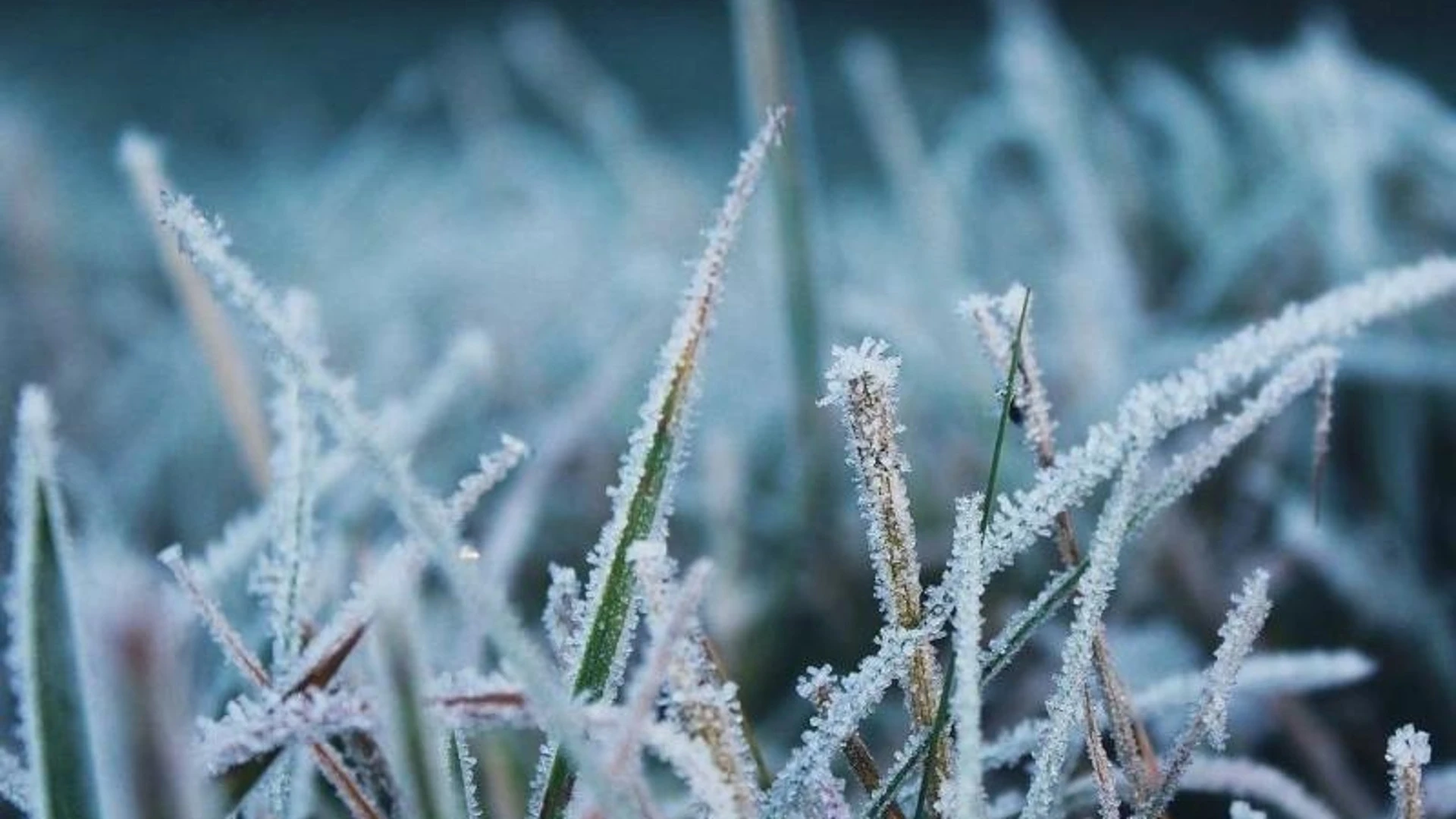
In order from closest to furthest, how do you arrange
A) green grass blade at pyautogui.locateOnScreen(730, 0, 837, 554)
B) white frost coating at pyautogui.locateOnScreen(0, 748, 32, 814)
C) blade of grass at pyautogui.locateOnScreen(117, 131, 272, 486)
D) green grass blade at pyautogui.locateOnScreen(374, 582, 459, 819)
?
green grass blade at pyautogui.locateOnScreen(374, 582, 459, 819)
white frost coating at pyautogui.locateOnScreen(0, 748, 32, 814)
blade of grass at pyautogui.locateOnScreen(117, 131, 272, 486)
green grass blade at pyautogui.locateOnScreen(730, 0, 837, 554)

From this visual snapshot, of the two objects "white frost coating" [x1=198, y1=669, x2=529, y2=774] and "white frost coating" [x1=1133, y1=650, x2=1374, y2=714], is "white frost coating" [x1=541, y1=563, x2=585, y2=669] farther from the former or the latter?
"white frost coating" [x1=1133, y1=650, x2=1374, y2=714]

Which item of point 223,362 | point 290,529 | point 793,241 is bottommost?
point 290,529

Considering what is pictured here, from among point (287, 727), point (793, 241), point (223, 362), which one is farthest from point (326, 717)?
point (793, 241)

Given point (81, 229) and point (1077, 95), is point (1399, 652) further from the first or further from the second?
point (81, 229)

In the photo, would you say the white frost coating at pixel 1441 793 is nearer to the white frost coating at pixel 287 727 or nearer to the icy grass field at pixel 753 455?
the icy grass field at pixel 753 455

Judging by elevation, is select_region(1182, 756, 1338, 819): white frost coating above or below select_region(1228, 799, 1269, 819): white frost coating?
above

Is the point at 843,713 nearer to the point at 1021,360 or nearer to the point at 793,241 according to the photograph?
the point at 1021,360

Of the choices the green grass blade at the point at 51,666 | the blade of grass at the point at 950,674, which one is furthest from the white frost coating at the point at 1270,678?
the green grass blade at the point at 51,666

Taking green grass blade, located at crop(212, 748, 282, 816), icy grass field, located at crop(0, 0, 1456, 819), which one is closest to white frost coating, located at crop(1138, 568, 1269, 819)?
icy grass field, located at crop(0, 0, 1456, 819)
